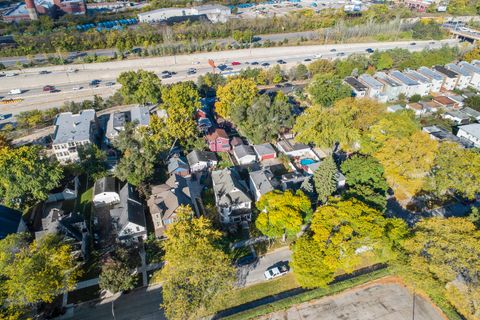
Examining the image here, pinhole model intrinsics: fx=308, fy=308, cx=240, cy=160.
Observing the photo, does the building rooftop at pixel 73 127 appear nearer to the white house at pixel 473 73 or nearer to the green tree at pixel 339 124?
the green tree at pixel 339 124

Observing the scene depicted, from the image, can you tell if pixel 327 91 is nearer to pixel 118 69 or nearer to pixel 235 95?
pixel 235 95

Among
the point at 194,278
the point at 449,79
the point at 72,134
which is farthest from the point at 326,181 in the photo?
the point at 449,79

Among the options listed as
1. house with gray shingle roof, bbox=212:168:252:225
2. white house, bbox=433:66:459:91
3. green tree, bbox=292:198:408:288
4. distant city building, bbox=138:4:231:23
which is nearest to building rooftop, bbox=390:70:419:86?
white house, bbox=433:66:459:91

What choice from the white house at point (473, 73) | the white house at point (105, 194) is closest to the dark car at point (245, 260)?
the white house at point (105, 194)

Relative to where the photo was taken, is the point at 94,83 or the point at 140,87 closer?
the point at 140,87

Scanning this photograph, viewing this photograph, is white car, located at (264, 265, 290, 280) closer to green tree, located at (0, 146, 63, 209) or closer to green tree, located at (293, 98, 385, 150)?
green tree, located at (293, 98, 385, 150)

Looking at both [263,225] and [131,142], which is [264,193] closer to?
[263,225]

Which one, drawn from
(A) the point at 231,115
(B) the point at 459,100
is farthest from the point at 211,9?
(B) the point at 459,100

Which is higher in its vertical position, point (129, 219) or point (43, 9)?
point (43, 9)
